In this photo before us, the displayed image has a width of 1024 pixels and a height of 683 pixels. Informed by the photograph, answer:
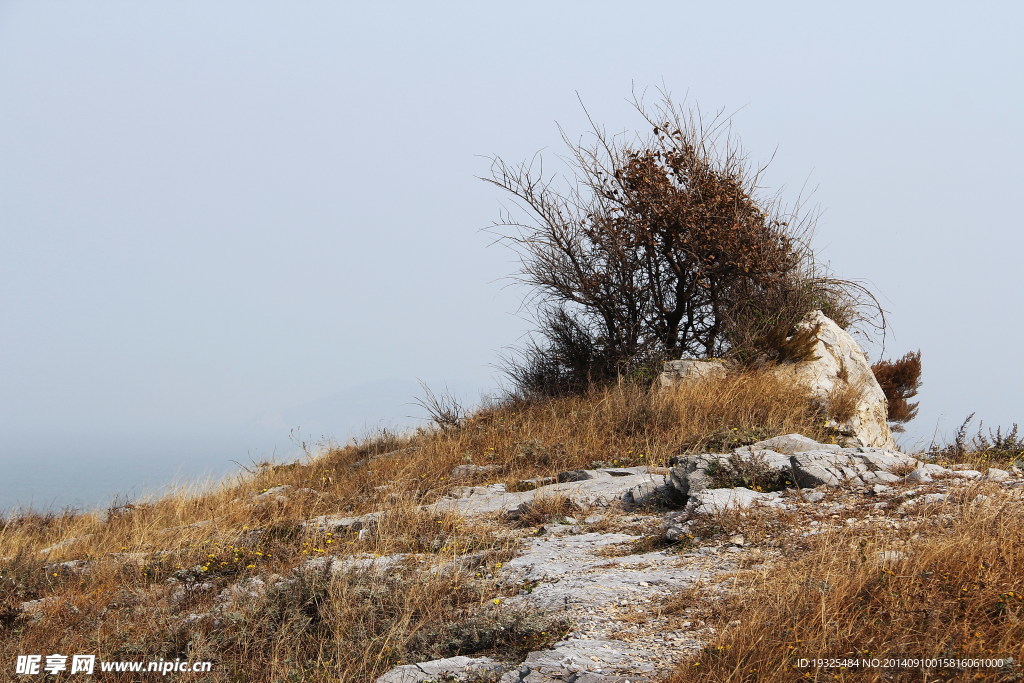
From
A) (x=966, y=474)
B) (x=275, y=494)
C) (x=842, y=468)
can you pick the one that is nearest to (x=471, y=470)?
(x=275, y=494)

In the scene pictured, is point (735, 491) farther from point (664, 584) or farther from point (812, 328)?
point (812, 328)

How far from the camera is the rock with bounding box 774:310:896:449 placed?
10531 millimetres

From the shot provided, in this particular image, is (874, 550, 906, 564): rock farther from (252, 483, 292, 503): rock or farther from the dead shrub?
the dead shrub

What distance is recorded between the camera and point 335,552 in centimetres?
619

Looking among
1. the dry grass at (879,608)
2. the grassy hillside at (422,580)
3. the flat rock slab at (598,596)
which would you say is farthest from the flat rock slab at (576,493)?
the dry grass at (879,608)

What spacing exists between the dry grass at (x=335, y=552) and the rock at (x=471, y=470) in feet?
0.62

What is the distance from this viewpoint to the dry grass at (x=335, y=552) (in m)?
4.30

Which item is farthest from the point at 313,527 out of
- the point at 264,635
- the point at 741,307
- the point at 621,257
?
the point at 741,307

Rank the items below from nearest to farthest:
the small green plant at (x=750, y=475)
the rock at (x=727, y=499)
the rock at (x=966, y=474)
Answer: the rock at (x=727, y=499) → the rock at (x=966, y=474) → the small green plant at (x=750, y=475)

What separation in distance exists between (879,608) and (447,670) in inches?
80.5

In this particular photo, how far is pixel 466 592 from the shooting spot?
184 inches

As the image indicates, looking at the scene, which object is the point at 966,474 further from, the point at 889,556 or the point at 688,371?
the point at 688,371

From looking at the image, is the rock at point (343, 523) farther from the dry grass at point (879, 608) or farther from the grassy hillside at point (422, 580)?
the dry grass at point (879, 608)

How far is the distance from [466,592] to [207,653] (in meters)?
1.52
